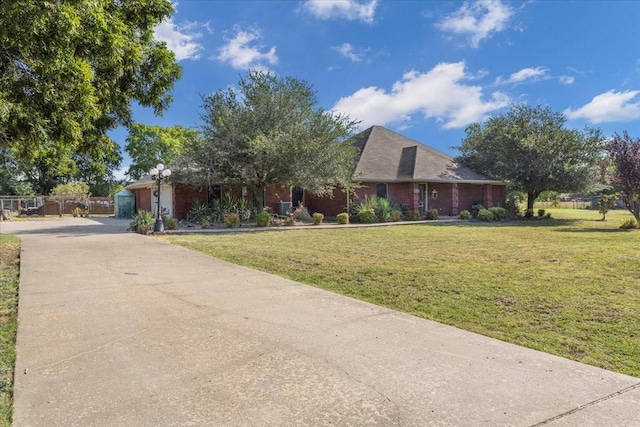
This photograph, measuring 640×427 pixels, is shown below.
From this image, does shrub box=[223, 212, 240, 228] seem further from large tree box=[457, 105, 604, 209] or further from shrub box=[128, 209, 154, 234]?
large tree box=[457, 105, 604, 209]

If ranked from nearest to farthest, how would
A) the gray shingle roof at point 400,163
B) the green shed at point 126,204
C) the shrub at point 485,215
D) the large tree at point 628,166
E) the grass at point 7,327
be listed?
the grass at point 7,327 → the large tree at point 628,166 → the shrub at point 485,215 → the gray shingle roof at point 400,163 → the green shed at point 126,204

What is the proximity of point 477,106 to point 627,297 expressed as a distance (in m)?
22.8

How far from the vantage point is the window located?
24312mm

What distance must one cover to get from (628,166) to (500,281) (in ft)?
49.4

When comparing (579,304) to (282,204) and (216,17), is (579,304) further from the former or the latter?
(282,204)

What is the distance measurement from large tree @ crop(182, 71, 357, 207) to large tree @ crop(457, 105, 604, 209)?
1098 cm

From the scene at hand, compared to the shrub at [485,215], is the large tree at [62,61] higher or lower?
higher

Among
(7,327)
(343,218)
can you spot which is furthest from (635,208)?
(7,327)

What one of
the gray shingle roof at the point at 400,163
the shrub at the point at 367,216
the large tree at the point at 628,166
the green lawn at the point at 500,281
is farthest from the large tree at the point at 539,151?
the green lawn at the point at 500,281

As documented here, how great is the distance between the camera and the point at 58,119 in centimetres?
607

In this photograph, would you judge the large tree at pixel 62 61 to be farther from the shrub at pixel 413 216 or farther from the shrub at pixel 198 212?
the shrub at pixel 413 216

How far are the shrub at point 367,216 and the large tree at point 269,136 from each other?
96.9 inches

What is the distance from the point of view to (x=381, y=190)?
80.2 ft

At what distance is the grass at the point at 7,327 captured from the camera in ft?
9.13
